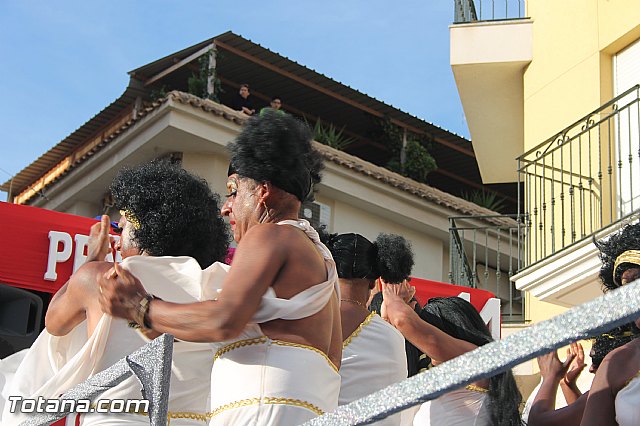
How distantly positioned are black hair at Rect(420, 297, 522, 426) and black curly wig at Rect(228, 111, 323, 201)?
144cm

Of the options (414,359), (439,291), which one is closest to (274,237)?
(414,359)

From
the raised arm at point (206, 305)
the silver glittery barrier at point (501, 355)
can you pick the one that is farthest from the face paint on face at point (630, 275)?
the silver glittery barrier at point (501, 355)

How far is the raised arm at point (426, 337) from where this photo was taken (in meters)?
4.21

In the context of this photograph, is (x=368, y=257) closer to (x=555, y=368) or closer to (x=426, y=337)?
(x=426, y=337)

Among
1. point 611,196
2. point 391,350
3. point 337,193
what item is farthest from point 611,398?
point 337,193

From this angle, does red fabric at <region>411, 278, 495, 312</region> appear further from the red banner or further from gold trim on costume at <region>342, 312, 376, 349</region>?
gold trim on costume at <region>342, 312, 376, 349</region>

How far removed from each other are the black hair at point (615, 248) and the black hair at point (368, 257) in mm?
1120

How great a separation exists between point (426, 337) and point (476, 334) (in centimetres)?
35

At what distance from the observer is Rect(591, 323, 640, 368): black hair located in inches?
133

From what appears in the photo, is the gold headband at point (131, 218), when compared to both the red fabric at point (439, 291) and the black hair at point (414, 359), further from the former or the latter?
the red fabric at point (439, 291)

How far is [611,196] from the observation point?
1041cm

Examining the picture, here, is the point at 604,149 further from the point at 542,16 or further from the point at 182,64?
the point at 182,64

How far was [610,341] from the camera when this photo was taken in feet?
11.4

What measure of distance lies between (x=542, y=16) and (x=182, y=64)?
29.1 feet
